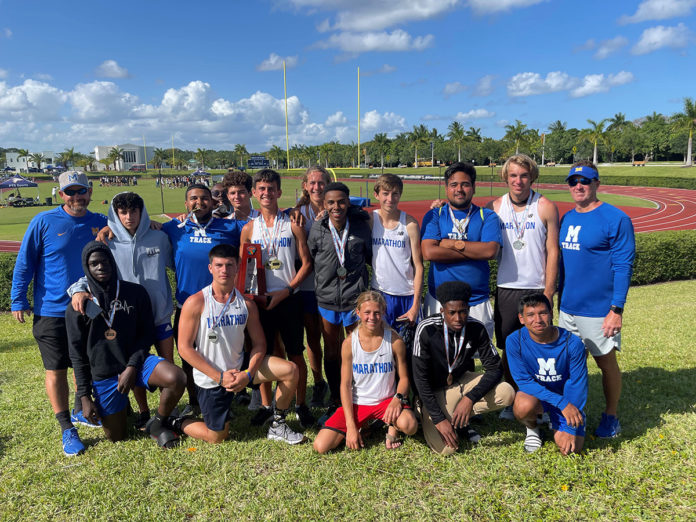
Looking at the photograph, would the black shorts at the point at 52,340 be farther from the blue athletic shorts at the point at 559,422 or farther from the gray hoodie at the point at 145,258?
the blue athletic shorts at the point at 559,422

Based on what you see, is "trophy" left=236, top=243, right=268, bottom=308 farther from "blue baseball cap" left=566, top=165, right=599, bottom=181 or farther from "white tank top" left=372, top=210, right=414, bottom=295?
"blue baseball cap" left=566, top=165, right=599, bottom=181

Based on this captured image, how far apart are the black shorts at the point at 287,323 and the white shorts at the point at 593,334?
2436 mm

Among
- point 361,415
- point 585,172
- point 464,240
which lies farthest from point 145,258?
point 585,172

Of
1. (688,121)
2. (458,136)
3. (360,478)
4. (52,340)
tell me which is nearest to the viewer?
(360,478)

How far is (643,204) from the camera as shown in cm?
3431

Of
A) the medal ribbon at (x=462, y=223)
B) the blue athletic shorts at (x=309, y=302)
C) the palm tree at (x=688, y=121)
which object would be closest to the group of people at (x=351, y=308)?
the medal ribbon at (x=462, y=223)

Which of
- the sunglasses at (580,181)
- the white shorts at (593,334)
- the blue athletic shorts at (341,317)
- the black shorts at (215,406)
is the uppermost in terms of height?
the sunglasses at (580,181)

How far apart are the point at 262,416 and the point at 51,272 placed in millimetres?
2420

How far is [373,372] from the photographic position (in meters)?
4.09

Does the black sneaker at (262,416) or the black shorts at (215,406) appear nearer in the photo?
the black shorts at (215,406)

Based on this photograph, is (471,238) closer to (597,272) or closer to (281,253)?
(597,272)

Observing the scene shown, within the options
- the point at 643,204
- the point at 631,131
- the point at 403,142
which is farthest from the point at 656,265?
the point at 403,142

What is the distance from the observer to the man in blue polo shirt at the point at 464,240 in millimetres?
4176

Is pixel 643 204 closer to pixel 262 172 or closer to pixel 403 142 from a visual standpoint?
pixel 262 172
